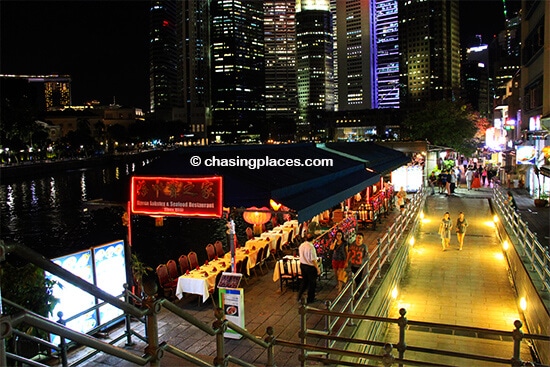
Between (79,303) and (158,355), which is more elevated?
(158,355)

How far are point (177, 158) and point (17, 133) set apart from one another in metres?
70.1

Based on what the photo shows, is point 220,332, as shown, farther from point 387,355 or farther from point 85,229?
point 85,229

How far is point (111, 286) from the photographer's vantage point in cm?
938

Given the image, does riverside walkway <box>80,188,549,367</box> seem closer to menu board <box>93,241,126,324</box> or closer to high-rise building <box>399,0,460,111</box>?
menu board <box>93,241,126,324</box>

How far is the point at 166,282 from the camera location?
40.1ft

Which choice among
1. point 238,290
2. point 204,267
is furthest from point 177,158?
point 238,290

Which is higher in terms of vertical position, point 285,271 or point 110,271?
point 110,271

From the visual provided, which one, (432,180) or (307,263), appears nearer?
(307,263)

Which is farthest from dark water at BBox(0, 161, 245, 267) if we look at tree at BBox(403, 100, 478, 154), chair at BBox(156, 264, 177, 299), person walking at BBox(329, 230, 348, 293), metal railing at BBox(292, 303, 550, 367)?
tree at BBox(403, 100, 478, 154)

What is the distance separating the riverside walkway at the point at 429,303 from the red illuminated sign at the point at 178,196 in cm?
224

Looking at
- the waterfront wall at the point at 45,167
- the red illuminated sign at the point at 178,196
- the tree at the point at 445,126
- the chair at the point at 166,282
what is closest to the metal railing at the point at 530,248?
the red illuminated sign at the point at 178,196

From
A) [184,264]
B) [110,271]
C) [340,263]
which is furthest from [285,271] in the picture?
[110,271]

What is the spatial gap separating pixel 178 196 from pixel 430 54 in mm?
197488

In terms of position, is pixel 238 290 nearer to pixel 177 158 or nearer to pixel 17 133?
pixel 177 158
